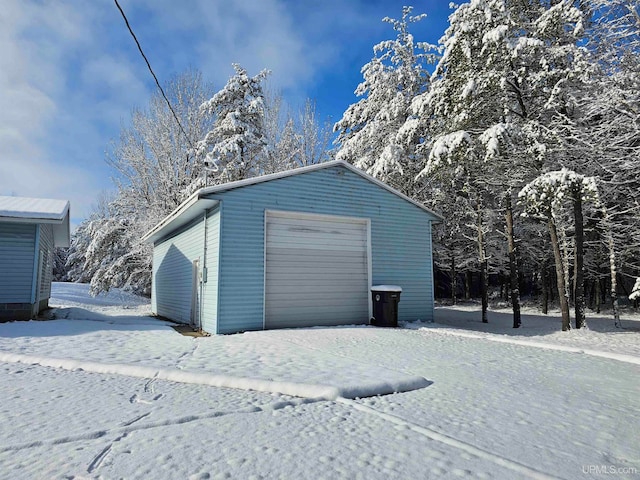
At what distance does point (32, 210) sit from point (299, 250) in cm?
694

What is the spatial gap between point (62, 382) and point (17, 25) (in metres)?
5.61

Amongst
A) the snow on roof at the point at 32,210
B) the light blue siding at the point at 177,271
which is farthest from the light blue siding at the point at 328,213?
the snow on roof at the point at 32,210

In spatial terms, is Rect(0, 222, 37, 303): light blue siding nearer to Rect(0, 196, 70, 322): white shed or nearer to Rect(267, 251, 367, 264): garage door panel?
Rect(0, 196, 70, 322): white shed

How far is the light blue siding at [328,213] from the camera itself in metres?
8.30

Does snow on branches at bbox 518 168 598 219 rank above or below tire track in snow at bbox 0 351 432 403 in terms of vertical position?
above

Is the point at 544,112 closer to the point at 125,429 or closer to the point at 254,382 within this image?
the point at 254,382

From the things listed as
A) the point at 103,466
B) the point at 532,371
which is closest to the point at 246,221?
the point at 532,371

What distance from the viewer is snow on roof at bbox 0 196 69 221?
366 inches

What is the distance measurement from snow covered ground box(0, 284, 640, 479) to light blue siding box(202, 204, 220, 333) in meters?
2.13

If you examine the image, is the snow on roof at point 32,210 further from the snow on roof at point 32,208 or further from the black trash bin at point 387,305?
the black trash bin at point 387,305

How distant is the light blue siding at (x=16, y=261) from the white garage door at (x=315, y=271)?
6323 mm

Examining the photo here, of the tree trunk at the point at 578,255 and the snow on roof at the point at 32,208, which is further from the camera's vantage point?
the tree trunk at the point at 578,255

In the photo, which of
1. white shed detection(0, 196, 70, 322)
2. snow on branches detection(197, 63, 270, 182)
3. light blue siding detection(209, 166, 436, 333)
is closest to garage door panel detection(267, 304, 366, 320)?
light blue siding detection(209, 166, 436, 333)

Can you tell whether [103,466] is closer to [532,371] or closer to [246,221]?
[532,371]
